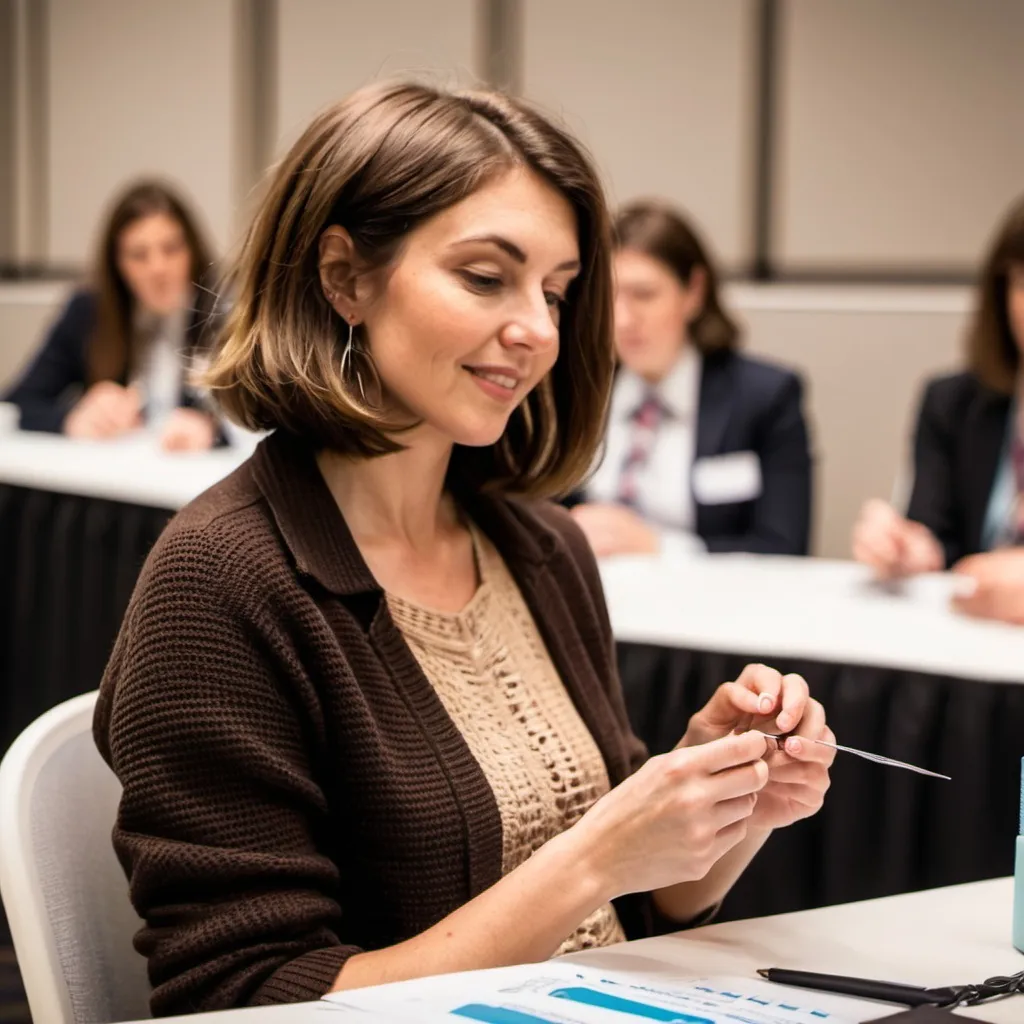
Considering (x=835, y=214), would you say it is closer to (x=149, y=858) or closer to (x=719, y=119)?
(x=719, y=119)

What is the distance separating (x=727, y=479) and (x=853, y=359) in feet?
4.21

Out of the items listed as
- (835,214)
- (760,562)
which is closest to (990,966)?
(760,562)

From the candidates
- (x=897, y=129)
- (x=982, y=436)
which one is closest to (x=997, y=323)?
(x=982, y=436)

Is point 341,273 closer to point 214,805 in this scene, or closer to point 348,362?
point 348,362

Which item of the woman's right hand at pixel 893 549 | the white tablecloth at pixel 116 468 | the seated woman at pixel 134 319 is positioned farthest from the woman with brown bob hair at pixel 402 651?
the seated woman at pixel 134 319

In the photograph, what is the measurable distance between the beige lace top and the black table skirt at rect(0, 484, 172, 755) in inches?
73.1

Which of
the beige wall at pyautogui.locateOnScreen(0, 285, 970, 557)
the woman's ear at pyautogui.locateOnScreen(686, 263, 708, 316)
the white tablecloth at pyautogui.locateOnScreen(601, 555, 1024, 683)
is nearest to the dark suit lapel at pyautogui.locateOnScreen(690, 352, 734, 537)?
→ the woman's ear at pyautogui.locateOnScreen(686, 263, 708, 316)

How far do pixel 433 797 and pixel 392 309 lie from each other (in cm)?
44

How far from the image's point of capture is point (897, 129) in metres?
4.68

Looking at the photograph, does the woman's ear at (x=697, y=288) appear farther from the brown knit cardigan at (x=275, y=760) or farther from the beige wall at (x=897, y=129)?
the brown knit cardigan at (x=275, y=760)

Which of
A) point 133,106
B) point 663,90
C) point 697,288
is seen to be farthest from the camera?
point 133,106

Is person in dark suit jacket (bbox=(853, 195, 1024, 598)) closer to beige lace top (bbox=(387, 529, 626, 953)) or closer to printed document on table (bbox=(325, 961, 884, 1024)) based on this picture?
beige lace top (bbox=(387, 529, 626, 953))

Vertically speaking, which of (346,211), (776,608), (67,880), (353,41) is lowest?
(776,608)

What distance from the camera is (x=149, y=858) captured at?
1107 millimetres
